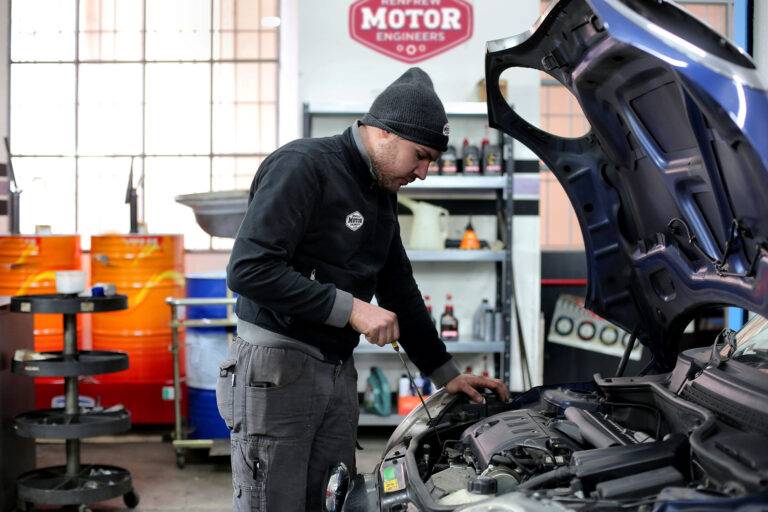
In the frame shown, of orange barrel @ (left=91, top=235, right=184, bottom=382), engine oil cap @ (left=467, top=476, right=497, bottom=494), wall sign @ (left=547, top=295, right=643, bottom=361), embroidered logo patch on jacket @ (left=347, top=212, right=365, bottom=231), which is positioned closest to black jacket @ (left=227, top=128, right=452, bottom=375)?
embroidered logo patch on jacket @ (left=347, top=212, right=365, bottom=231)

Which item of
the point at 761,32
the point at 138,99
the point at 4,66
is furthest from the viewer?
the point at 138,99

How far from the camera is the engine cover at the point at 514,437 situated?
175 centimetres

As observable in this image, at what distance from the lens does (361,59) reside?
17.7 feet

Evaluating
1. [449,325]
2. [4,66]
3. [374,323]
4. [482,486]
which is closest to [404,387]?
[449,325]

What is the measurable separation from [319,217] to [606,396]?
2.73 feet

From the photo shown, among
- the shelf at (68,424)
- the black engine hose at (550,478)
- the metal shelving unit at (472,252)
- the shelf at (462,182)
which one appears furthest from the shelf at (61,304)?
the black engine hose at (550,478)

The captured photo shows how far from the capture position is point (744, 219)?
1549 millimetres

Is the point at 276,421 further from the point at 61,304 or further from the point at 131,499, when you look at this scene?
the point at 131,499

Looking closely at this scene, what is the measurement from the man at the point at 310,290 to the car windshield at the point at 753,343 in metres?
0.77

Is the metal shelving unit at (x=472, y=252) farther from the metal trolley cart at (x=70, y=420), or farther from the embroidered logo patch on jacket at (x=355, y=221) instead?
the embroidered logo patch on jacket at (x=355, y=221)

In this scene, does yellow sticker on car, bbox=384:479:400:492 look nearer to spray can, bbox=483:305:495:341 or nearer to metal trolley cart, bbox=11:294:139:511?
metal trolley cart, bbox=11:294:139:511

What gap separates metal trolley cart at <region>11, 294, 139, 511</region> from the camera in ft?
11.9

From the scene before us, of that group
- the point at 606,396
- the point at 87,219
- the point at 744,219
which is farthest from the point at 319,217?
the point at 87,219

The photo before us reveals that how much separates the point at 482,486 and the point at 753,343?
72cm
